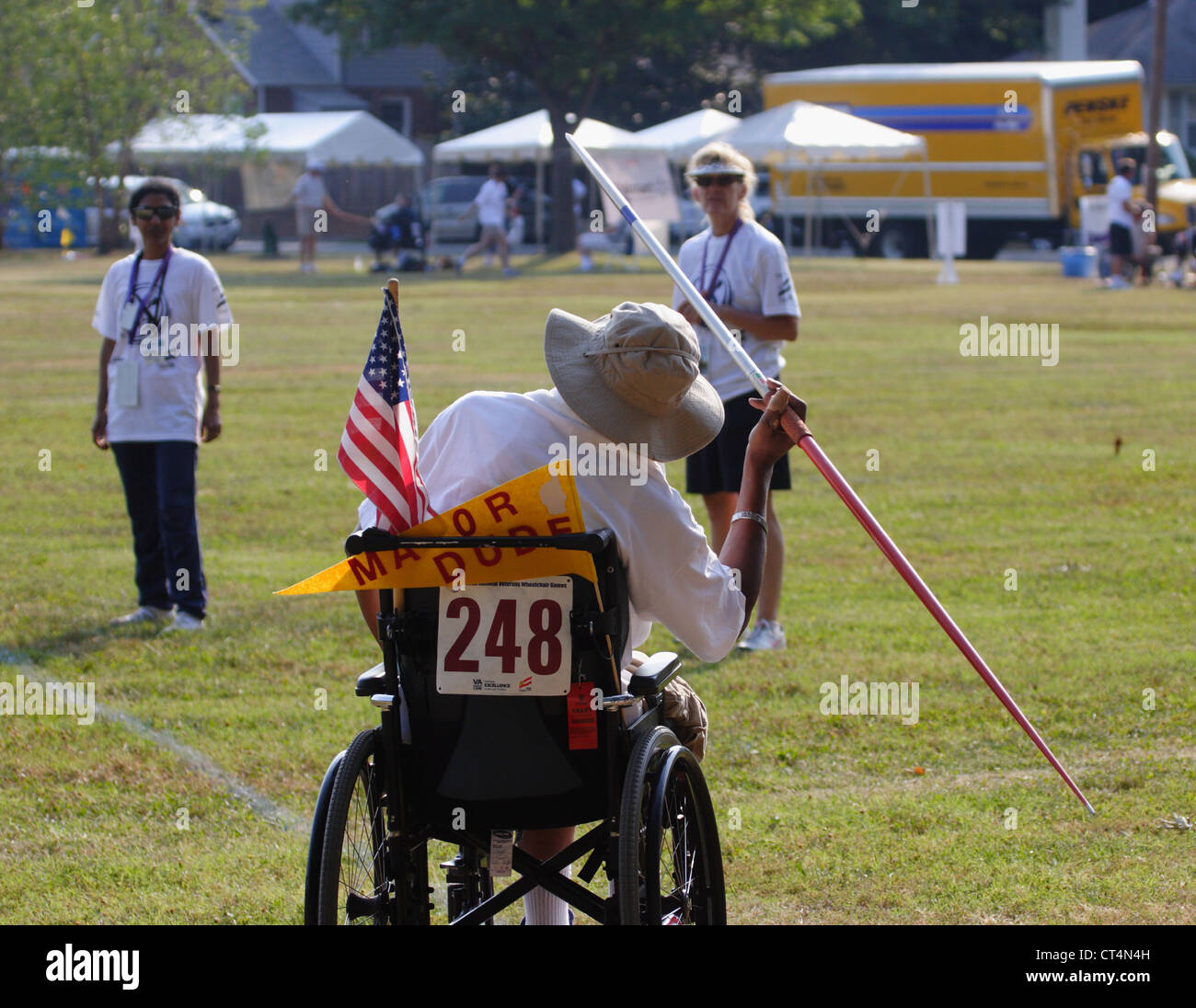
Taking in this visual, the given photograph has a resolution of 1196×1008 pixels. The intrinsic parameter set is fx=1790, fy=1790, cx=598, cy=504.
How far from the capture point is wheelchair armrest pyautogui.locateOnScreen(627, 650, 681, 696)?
3.92 m

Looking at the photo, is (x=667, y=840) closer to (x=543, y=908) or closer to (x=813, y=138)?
(x=543, y=908)

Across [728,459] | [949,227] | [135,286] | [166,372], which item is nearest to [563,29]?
[949,227]

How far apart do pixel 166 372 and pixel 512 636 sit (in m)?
4.79

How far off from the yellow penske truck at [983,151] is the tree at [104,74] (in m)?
14.7

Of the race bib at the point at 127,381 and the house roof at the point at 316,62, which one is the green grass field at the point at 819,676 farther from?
the house roof at the point at 316,62

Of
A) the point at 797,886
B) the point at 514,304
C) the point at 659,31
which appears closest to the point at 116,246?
the point at 659,31

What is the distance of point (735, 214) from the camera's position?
25.5 feet

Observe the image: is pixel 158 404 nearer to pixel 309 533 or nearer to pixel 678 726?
pixel 309 533

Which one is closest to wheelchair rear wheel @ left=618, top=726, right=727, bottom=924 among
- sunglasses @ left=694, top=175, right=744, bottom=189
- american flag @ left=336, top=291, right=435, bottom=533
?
american flag @ left=336, top=291, right=435, bottom=533

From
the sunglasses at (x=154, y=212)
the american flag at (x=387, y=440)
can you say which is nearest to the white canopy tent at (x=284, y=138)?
the sunglasses at (x=154, y=212)

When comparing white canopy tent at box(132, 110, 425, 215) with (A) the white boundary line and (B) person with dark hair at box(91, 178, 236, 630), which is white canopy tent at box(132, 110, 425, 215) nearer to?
(B) person with dark hair at box(91, 178, 236, 630)

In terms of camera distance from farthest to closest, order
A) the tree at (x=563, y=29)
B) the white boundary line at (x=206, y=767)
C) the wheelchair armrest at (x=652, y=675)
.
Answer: the tree at (x=563, y=29), the white boundary line at (x=206, y=767), the wheelchair armrest at (x=652, y=675)

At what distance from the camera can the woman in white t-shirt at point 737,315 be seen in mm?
7645

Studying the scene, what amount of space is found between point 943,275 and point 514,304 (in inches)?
378
